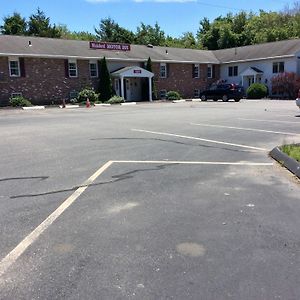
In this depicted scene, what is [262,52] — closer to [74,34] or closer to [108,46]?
[108,46]

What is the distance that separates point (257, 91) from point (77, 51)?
1853 centimetres

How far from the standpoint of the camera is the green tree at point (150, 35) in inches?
2884

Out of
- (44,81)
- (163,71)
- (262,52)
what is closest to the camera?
(44,81)

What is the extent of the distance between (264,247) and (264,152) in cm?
628

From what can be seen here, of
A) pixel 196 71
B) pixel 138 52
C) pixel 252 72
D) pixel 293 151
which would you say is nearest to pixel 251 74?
pixel 252 72

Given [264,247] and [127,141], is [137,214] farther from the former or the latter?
[127,141]

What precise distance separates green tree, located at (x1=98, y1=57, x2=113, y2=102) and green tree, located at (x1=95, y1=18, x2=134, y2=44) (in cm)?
3288

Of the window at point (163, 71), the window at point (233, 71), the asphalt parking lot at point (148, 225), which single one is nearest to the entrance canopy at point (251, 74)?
the window at point (233, 71)

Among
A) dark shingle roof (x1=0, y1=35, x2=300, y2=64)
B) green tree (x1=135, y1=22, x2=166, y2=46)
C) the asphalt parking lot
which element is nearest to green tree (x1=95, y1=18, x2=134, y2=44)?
green tree (x1=135, y1=22, x2=166, y2=46)

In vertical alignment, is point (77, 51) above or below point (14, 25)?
below

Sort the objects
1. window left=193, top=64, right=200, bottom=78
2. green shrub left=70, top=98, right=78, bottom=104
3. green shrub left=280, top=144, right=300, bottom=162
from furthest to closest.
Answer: window left=193, top=64, right=200, bottom=78
green shrub left=70, top=98, right=78, bottom=104
green shrub left=280, top=144, right=300, bottom=162

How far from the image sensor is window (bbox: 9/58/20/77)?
35.3 metres

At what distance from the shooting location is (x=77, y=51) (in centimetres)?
3978

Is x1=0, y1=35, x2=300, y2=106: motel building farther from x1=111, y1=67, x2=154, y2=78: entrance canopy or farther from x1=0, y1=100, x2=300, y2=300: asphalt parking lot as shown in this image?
x1=0, y1=100, x2=300, y2=300: asphalt parking lot
